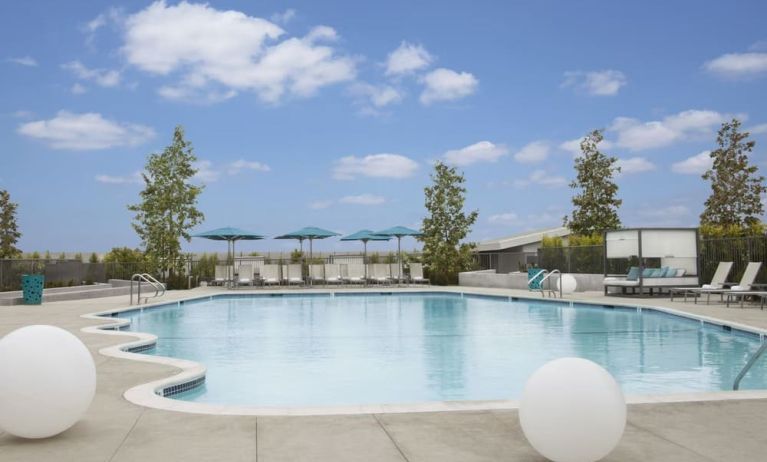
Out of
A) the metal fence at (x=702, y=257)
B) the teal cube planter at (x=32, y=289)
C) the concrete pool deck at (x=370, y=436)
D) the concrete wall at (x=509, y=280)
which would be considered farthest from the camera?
the concrete wall at (x=509, y=280)

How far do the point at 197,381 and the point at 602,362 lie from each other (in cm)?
560

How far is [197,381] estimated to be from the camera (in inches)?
286

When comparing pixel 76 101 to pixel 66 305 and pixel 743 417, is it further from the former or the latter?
pixel 743 417

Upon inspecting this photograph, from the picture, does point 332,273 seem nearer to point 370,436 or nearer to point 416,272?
point 416,272

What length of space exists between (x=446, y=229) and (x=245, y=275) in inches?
344

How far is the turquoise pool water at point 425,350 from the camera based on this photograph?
7.93m

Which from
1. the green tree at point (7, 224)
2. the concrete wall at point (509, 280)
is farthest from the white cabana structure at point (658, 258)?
the green tree at point (7, 224)

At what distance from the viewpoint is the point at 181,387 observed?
6832 millimetres

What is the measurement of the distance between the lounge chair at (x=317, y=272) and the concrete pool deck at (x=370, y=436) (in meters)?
21.8

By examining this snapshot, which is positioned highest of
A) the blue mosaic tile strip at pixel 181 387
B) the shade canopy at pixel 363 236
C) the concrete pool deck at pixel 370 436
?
the shade canopy at pixel 363 236

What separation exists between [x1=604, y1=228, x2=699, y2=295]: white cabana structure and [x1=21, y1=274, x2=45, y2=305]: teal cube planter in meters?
15.8

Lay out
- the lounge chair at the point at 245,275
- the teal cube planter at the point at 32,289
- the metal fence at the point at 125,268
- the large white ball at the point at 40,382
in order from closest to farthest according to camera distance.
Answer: the large white ball at the point at 40,382
the teal cube planter at the point at 32,289
the metal fence at the point at 125,268
the lounge chair at the point at 245,275

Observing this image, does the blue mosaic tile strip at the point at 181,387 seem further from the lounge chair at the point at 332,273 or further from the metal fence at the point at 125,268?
the lounge chair at the point at 332,273

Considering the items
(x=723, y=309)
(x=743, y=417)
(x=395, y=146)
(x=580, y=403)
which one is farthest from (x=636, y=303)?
(x=395, y=146)
